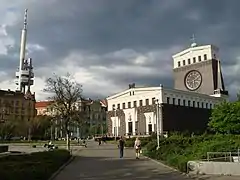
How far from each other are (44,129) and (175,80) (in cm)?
6151

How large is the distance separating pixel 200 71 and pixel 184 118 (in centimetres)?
2631

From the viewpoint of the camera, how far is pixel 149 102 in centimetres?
11856

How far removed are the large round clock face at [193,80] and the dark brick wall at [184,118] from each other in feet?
43.2

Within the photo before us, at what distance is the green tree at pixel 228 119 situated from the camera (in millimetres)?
60906

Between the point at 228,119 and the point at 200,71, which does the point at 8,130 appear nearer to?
the point at 228,119

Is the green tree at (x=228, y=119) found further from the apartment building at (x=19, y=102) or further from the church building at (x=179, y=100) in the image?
the apartment building at (x=19, y=102)

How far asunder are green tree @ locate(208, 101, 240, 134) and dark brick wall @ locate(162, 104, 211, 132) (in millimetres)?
47718

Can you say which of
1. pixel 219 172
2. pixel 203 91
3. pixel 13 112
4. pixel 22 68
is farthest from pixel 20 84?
pixel 219 172

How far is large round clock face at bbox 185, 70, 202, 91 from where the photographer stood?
13994cm

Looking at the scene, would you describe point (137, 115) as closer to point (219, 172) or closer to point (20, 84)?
Answer: point (20, 84)

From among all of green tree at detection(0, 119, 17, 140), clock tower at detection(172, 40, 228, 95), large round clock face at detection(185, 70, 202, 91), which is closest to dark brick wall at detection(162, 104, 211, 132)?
clock tower at detection(172, 40, 228, 95)

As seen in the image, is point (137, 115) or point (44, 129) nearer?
point (44, 129)

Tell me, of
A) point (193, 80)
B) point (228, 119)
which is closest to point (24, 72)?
point (193, 80)

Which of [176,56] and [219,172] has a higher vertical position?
[176,56]
